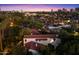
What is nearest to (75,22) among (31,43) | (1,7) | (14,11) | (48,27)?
(48,27)

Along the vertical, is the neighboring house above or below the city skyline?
below

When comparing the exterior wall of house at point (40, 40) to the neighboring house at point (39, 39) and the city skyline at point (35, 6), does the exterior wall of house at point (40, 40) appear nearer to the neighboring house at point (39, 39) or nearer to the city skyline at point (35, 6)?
the neighboring house at point (39, 39)

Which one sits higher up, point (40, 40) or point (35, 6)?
point (35, 6)

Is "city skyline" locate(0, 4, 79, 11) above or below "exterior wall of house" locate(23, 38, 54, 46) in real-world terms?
above

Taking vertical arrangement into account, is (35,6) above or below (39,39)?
above

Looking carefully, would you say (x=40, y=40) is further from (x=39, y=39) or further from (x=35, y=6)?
(x=35, y=6)

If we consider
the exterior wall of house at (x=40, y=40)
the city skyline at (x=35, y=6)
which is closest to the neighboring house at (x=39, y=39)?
the exterior wall of house at (x=40, y=40)

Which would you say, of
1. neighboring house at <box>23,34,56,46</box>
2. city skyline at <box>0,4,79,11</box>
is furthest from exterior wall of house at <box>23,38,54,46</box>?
city skyline at <box>0,4,79,11</box>

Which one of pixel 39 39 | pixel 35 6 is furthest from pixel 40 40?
pixel 35 6

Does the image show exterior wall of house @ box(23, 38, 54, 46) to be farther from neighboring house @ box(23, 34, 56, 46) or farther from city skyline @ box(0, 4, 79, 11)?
city skyline @ box(0, 4, 79, 11)

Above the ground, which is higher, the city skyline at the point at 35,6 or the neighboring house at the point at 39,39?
the city skyline at the point at 35,6
